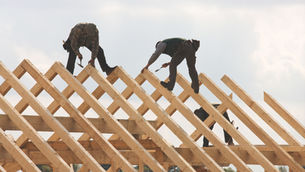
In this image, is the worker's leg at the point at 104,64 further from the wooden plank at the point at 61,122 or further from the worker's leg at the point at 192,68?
the worker's leg at the point at 192,68

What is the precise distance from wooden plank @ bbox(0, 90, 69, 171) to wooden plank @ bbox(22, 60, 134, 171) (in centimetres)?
104

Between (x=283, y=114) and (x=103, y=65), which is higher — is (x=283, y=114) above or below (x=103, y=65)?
below

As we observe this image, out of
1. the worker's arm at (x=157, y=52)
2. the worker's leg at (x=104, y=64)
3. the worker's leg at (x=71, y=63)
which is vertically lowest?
the worker's arm at (x=157, y=52)

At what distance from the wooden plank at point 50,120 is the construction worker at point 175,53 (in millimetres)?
2870

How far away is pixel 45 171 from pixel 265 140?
131 feet

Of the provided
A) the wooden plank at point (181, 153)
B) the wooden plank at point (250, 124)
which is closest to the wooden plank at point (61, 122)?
the wooden plank at point (181, 153)

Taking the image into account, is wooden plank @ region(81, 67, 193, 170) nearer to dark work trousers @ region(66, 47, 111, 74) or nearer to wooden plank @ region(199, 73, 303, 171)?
dark work trousers @ region(66, 47, 111, 74)

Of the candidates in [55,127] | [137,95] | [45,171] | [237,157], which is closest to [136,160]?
[137,95]

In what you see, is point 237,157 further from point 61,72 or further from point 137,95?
point 61,72

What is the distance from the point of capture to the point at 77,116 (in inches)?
515

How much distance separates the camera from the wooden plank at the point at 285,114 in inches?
638

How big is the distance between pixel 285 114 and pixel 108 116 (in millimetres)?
4783

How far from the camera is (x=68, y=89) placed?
48.3 ft

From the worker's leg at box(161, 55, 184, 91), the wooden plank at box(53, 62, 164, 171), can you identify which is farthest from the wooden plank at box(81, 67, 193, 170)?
the worker's leg at box(161, 55, 184, 91)
